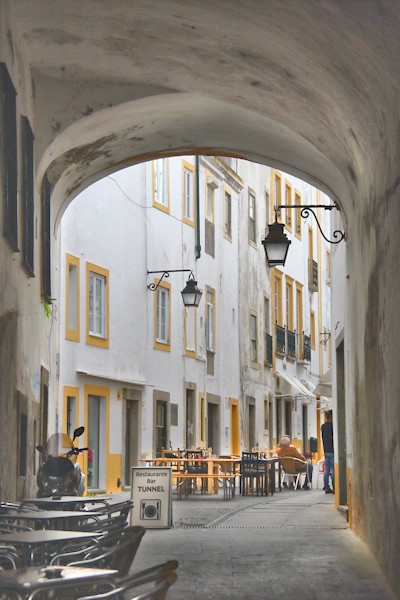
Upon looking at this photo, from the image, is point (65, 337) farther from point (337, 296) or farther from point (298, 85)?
point (298, 85)

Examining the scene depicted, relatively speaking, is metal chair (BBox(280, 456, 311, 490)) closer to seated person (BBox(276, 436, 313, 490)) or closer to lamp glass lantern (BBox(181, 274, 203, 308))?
seated person (BBox(276, 436, 313, 490))

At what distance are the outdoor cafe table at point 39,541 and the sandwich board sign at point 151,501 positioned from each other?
7192mm

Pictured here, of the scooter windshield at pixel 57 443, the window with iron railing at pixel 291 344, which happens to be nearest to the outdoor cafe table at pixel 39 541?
the scooter windshield at pixel 57 443

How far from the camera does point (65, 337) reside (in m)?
22.1

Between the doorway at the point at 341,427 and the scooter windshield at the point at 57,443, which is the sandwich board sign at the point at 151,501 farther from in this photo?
the doorway at the point at 341,427

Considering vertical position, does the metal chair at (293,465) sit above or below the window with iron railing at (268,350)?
below

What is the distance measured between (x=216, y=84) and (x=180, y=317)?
18211 mm

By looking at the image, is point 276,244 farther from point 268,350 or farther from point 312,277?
point 312,277

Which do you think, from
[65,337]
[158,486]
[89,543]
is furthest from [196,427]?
[89,543]

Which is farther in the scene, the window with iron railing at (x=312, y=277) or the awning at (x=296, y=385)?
the window with iron railing at (x=312, y=277)

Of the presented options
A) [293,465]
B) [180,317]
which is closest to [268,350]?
[180,317]

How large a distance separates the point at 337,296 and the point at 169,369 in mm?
12162

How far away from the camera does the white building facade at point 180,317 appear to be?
23.4 m

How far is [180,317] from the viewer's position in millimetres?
29547
